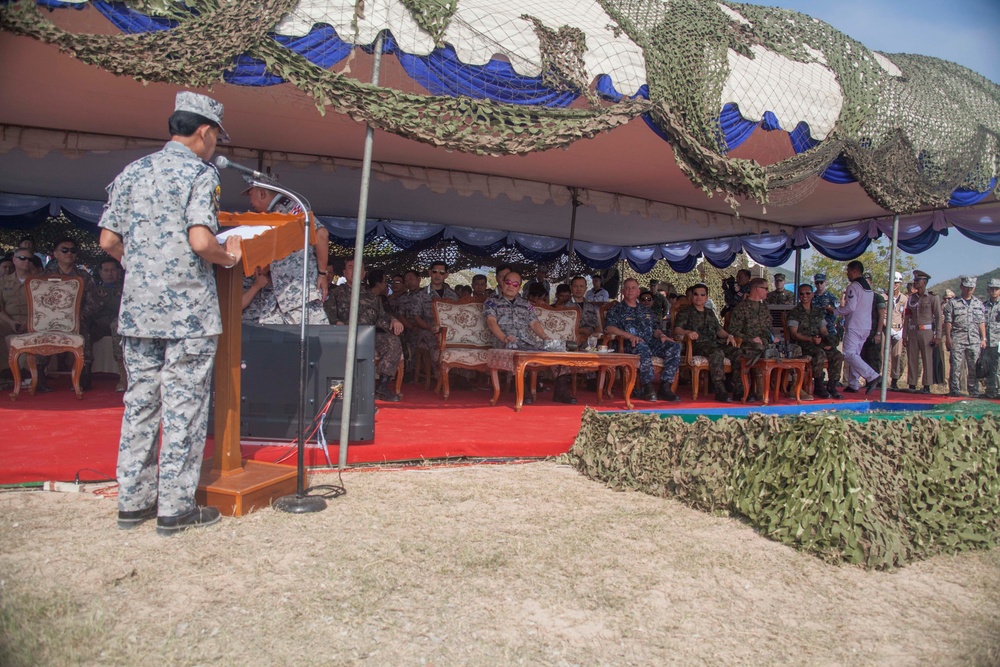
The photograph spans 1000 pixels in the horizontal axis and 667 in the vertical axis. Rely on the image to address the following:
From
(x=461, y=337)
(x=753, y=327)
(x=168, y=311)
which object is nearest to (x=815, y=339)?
(x=753, y=327)

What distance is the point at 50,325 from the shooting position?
600 cm

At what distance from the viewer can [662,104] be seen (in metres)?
4.47

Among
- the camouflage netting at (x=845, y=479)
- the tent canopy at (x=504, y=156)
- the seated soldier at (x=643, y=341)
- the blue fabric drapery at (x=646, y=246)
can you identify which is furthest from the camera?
the blue fabric drapery at (x=646, y=246)

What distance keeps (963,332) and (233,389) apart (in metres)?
10.6

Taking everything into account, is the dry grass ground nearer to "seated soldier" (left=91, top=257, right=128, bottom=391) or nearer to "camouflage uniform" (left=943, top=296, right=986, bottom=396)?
"seated soldier" (left=91, top=257, right=128, bottom=391)

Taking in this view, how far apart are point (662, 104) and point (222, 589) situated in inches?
153

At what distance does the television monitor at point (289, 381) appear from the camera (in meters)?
4.09

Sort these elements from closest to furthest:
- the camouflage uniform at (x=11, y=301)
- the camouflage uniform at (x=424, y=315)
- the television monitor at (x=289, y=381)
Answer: the television monitor at (x=289, y=381)
the camouflage uniform at (x=11, y=301)
the camouflage uniform at (x=424, y=315)

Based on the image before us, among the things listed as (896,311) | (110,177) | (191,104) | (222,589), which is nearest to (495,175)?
(110,177)

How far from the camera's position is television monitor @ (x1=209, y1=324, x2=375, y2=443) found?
409 centimetres

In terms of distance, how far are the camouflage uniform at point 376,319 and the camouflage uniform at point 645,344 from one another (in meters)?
2.44

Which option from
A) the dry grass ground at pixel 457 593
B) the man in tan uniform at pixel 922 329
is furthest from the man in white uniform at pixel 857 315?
the dry grass ground at pixel 457 593

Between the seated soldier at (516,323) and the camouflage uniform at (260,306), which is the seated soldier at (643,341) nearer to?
the seated soldier at (516,323)

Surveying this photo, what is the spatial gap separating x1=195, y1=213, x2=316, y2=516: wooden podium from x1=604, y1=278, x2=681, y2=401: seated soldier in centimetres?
470
